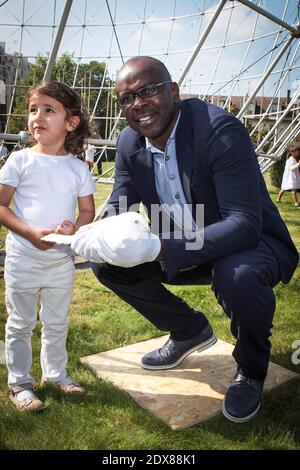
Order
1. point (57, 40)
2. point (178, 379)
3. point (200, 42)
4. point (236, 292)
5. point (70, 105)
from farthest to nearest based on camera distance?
1. point (200, 42)
2. point (57, 40)
3. point (178, 379)
4. point (70, 105)
5. point (236, 292)

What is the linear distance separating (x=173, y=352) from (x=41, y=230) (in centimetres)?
100

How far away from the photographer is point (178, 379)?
2.18 metres

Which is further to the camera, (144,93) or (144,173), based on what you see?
(144,173)

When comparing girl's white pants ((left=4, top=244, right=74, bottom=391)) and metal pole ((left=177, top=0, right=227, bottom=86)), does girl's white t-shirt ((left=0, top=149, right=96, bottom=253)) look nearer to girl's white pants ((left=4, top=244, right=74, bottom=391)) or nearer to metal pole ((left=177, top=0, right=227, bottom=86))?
girl's white pants ((left=4, top=244, right=74, bottom=391))

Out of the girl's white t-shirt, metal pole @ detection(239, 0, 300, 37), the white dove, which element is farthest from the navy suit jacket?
metal pole @ detection(239, 0, 300, 37)

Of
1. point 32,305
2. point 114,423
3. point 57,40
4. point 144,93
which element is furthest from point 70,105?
point 114,423

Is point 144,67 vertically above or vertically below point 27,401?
above

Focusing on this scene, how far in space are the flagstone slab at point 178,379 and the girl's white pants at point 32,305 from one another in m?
0.37

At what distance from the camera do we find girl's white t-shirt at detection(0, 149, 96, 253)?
6.16 feet

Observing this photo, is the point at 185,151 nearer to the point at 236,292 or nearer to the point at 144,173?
the point at 144,173

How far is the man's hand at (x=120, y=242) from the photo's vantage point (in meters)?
1.50

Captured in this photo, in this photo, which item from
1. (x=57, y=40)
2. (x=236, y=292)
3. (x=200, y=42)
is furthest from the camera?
(x=200, y=42)

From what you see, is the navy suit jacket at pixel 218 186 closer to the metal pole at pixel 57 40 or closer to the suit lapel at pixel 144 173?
the suit lapel at pixel 144 173

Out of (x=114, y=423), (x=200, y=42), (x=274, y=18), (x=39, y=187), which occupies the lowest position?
(x=114, y=423)
